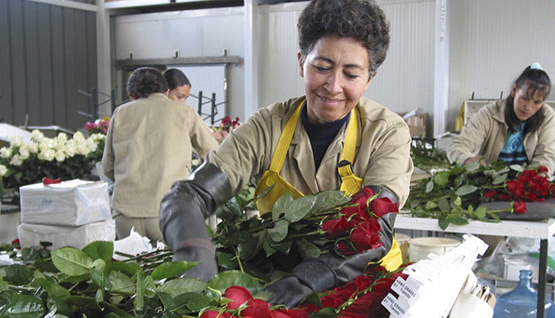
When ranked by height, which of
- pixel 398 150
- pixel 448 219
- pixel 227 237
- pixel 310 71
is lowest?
pixel 448 219

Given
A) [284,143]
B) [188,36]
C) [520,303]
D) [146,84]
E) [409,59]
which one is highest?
[188,36]

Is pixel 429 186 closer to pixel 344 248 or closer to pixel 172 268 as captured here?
pixel 344 248

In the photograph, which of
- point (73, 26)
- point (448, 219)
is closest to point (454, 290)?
point (448, 219)

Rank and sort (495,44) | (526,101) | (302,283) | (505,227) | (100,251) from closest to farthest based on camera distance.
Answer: (100,251)
(302,283)
(505,227)
(526,101)
(495,44)

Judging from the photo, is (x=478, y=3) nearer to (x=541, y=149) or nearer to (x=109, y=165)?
(x=541, y=149)

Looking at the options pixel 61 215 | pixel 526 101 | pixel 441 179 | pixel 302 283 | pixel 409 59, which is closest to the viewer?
pixel 302 283

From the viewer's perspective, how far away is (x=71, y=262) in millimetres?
884

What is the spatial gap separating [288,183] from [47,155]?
2.35m

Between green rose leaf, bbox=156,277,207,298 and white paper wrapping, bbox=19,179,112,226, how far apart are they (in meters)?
1.11

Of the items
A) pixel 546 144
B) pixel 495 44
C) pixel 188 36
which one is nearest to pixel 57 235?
pixel 546 144

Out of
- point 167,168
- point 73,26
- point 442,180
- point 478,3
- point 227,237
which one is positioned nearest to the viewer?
point 227,237

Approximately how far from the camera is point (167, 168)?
132 inches

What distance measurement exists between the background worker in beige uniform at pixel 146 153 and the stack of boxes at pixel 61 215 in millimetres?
1375

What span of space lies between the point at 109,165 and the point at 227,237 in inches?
89.2
